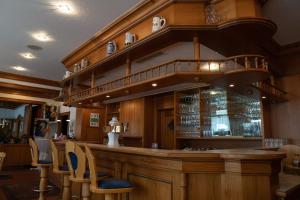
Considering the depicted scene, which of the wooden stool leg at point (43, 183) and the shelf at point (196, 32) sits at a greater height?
Answer: the shelf at point (196, 32)

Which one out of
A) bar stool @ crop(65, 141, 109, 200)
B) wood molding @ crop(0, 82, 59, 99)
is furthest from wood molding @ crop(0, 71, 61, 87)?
bar stool @ crop(65, 141, 109, 200)

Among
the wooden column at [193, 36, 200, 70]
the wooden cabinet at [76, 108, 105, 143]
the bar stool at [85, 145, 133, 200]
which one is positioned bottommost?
the bar stool at [85, 145, 133, 200]

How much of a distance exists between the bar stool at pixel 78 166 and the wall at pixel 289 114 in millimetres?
3593

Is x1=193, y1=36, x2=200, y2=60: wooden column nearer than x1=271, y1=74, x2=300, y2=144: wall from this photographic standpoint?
Yes

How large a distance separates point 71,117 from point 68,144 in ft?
18.5

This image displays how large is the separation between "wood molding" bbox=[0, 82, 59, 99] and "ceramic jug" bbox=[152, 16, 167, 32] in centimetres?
612

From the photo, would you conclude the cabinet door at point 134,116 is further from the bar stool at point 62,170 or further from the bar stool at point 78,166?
the bar stool at point 78,166

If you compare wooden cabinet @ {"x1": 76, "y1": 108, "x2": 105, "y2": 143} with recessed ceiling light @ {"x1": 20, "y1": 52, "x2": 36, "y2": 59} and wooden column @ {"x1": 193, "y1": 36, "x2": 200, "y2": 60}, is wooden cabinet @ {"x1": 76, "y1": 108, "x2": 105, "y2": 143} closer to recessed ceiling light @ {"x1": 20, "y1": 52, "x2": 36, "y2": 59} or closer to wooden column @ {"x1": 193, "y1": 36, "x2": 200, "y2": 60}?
recessed ceiling light @ {"x1": 20, "y1": 52, "x2": 36, "y2": 59}

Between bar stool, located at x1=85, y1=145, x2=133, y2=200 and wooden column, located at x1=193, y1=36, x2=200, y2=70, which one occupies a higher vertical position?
wooden column, located at x1=193, y1=36, x2=200, y2=70

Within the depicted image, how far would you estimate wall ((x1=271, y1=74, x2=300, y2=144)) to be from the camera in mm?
4375

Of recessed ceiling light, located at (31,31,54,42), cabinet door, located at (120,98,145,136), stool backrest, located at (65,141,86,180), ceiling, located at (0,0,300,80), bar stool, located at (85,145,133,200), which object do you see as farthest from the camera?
cabinet door, located at (120,98,145,136)

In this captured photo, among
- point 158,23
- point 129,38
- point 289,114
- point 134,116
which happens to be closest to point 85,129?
point 134,116

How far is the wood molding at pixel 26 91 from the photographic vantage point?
7.35m

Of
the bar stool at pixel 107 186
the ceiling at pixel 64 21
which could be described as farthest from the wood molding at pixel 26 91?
the bar stool at pixel 107 186
